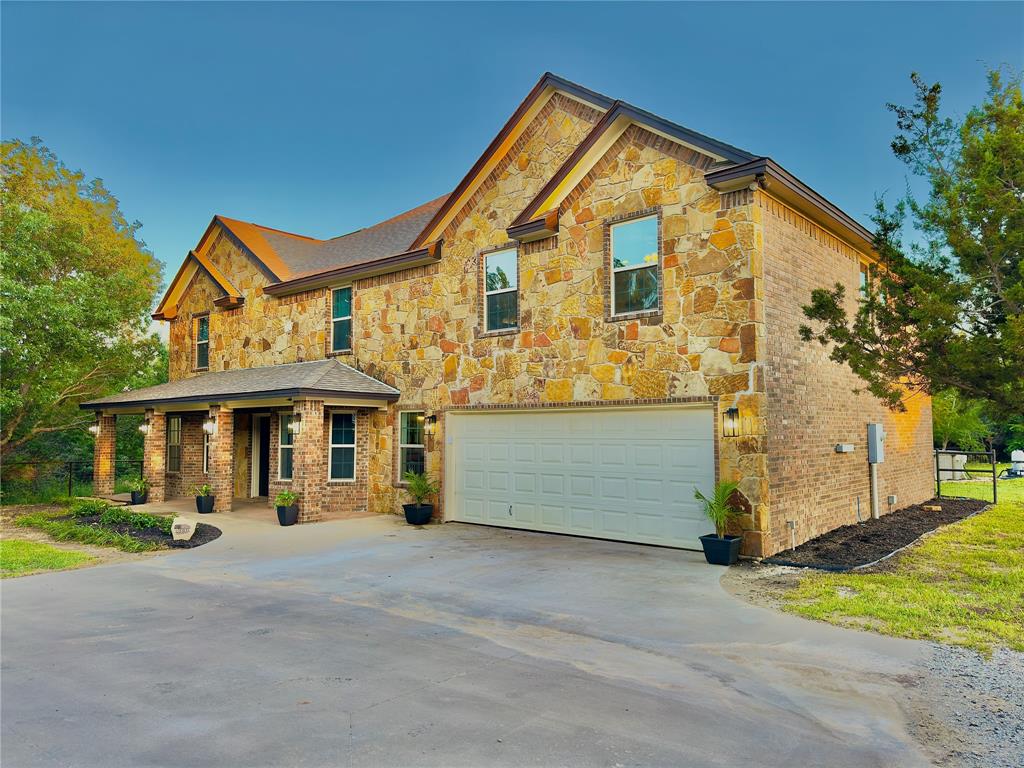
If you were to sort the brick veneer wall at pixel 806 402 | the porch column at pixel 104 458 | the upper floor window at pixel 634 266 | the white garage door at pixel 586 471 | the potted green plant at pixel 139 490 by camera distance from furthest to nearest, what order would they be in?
the porch column at pixel 104 458, the potted green plant at pixel 139 490, the upper floor window at pixel 634 266, the white garage door at pixel 586 471, the brick veneer wall at pixel 806 402

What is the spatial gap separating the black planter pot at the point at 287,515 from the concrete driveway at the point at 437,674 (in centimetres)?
443

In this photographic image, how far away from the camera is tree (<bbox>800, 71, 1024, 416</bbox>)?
8250mm

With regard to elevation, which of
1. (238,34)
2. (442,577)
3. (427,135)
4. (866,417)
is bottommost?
(442,577)

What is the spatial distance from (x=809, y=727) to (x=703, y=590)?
3.87 m

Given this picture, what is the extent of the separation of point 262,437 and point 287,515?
6.27 m

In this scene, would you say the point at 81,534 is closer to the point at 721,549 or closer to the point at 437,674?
the point at 437,674

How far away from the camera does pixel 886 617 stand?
6.55m

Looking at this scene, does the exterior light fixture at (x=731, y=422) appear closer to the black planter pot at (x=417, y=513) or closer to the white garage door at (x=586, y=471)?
the white garage door at (x=586, y=471)

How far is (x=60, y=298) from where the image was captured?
55.4 feet

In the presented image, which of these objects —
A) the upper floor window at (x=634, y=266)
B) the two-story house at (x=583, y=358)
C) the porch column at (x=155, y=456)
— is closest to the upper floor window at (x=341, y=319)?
the two-story house at (x=583, y=358)

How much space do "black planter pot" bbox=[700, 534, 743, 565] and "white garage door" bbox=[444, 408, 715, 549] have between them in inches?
32.1

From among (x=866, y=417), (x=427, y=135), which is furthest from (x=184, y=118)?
(x=866, y=417)

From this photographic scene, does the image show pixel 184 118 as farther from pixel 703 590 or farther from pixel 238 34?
pixel 703 590

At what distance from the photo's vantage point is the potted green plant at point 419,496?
13.5m
